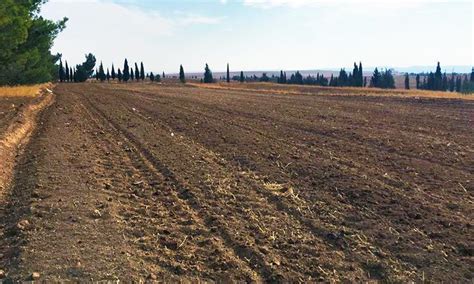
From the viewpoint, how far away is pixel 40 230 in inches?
193

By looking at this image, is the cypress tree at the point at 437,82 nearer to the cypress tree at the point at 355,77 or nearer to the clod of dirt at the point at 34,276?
the cypress tree at the point at 355,77

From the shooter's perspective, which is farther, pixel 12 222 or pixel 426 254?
pixel 12 222

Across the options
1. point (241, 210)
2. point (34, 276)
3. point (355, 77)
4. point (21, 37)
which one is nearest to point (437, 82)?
point (355, 77)

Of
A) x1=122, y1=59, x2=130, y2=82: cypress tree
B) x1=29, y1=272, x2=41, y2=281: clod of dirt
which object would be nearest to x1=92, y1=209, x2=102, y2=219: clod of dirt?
x1=29, y1=272, x2=41, y2=281: clod of dirt

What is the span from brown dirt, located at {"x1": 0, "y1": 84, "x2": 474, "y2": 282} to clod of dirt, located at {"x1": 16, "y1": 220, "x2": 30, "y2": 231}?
0.02 m

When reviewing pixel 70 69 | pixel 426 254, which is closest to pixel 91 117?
pixel 426 254

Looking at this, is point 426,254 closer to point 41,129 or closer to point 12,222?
point 12,222

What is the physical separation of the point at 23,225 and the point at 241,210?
2.53 m

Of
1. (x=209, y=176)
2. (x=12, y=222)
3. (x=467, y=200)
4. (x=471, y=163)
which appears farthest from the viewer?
(x=471, y=163)

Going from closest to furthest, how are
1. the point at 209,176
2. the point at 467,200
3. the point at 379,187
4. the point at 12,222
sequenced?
the point at 12,222, the point at 467,200, the point at 379,187, the point at 209,176

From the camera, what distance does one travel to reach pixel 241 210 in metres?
5.80

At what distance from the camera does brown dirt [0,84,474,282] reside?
420cm

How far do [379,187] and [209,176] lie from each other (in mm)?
2684

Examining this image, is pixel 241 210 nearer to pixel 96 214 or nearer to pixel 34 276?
pixel 96 214
